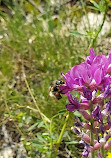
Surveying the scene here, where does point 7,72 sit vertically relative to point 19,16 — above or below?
below

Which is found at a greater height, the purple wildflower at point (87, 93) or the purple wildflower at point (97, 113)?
the purple wildflower at point (87, 93)

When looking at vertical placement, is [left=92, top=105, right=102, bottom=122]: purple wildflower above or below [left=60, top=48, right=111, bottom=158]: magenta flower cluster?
below

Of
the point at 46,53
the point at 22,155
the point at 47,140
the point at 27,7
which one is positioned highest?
the point at 27,7

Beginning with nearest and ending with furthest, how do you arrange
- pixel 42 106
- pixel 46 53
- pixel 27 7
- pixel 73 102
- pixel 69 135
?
1. pixel 73 102
2. pixel 69 135
3. pixel 42 106
4. pixel 46 53
5. pixel 27 7

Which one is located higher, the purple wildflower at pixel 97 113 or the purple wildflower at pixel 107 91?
the purple wildflower at pixel 107 91

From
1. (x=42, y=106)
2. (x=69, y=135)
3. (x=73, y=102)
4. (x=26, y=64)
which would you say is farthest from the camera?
(x=26, y=64)

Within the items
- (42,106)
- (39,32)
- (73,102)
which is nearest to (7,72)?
(39,32)

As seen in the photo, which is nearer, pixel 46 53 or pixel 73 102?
Answer: pixel 73 102

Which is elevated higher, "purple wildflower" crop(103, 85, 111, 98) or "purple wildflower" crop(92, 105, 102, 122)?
"purple wildflower" crop(103, 85, 111, 98)

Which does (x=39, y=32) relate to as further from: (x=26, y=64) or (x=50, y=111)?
(x=50, y=111)

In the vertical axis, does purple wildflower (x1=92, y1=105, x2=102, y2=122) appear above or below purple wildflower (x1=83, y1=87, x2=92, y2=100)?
below
